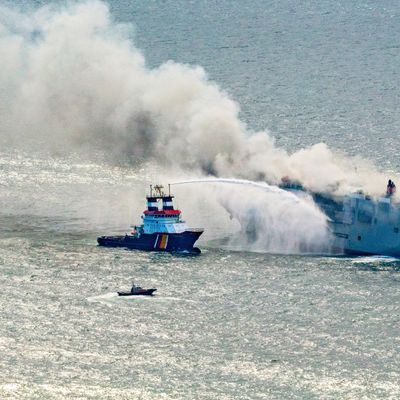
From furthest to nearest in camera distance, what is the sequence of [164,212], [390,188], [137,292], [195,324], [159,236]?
1. [390,188]
2. [164,212]
3. [159,236]
4. [137,292]
5. [195,324]

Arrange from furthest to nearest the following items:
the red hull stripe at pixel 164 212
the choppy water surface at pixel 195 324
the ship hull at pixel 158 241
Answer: the red hull stripe at pixel 164 212, the ship hull at pixel 158 241, the choppy water surface at pixel 195 324

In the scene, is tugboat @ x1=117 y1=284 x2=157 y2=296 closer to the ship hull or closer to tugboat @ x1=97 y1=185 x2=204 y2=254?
tugboat @ x1=97 y1=185 x2=204 y2=254

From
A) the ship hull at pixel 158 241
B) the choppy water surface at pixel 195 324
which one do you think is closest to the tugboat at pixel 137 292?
the choppy water surface at pixel 195 324

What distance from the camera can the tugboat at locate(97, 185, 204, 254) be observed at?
193450 mm

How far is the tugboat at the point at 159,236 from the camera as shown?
193 metres

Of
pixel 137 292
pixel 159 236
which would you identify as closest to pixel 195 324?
pixel 137 292

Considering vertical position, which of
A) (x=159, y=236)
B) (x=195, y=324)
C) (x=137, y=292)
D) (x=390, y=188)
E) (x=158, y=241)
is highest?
(x=390, y=188)

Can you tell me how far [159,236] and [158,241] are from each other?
57 centimetres

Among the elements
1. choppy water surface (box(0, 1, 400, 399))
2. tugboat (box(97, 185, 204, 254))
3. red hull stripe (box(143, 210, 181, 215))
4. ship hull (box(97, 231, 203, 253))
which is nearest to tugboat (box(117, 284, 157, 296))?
choppy water surface (box(0, 1, 400, 399))

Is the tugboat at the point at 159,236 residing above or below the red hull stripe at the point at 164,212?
below

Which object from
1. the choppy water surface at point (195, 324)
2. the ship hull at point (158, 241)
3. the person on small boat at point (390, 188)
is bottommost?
the choppy water surface at point (195, 324)

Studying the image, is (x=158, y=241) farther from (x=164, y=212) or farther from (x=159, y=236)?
(x=164, y=212)

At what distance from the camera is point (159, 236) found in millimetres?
194250

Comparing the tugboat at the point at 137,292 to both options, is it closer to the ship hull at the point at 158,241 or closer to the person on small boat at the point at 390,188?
the ship hull at the point at 158,241
